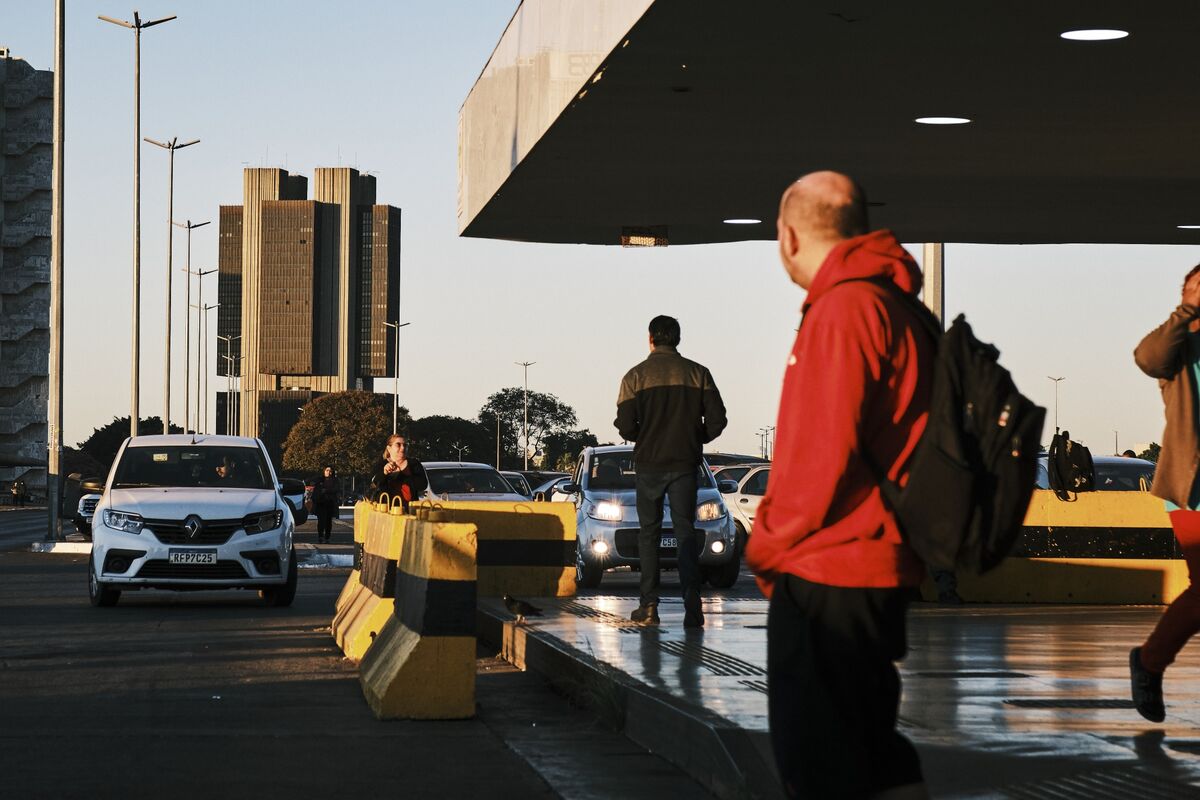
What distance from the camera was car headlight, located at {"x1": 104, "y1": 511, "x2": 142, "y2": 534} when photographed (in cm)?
1755

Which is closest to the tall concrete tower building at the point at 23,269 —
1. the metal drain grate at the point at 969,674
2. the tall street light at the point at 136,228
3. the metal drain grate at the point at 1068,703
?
the tall street light at the point at 136,228

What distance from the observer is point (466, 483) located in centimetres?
2494

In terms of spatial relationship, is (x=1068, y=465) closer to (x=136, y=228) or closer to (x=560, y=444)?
(x=136, y=228)

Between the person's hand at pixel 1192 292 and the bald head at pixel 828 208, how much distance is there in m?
3.64

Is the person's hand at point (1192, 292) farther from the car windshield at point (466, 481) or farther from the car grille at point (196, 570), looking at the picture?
the car windshield at point (466, 481)

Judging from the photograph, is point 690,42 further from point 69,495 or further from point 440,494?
point 69,495

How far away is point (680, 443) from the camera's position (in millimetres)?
11555

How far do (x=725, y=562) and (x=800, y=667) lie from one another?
55.6 ft

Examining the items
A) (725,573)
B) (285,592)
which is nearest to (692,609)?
(285,592)

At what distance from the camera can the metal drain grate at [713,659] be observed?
923 cm

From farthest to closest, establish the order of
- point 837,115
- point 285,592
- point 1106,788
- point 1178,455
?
point 285,592
point 837,115
point 1178,455
point 1106,788

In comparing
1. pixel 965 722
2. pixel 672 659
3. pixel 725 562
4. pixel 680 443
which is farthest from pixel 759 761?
pixel 725 562

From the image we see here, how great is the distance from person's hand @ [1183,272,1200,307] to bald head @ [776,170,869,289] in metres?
3.62

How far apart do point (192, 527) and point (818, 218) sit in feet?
46.3
